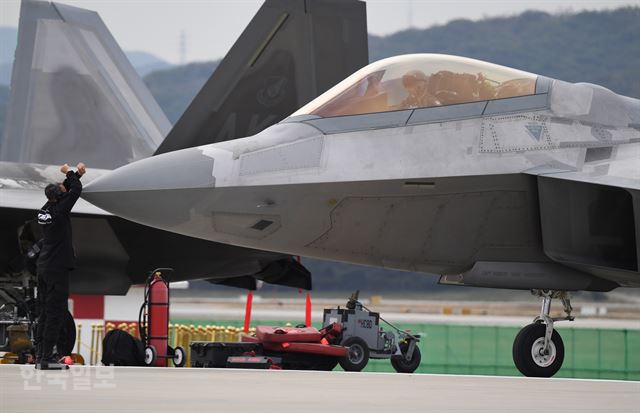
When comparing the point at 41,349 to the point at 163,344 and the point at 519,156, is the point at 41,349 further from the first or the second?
the point at 519,156

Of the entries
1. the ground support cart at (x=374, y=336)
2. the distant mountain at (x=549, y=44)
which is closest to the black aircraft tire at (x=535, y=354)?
the ground support cart at (x=374, y=336)

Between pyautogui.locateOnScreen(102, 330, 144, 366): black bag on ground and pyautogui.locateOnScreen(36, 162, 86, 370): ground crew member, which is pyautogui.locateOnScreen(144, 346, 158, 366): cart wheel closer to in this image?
pyautogui.locateOnScreen(102, 330, 144, 366): black bag on ground

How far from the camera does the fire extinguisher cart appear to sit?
10.7 metres

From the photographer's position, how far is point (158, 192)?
900 cm

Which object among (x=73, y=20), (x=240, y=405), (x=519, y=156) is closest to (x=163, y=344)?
(x=519, y=156)

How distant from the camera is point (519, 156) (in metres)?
9.34

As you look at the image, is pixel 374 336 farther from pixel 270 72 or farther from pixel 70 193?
pixel 70 193

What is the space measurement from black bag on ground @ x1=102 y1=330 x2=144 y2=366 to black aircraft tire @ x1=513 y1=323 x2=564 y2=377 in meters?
3.48

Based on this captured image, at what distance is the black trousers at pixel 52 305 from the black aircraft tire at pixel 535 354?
3.88 metres

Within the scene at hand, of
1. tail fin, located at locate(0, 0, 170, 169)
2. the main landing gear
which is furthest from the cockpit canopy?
tail fin, located at locate(0, 0, 170, 169)

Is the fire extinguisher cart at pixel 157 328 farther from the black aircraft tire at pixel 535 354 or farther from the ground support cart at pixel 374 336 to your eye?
the black aircraft tire at pixel 535 354

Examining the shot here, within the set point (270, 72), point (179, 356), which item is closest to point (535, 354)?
point (179, 356)

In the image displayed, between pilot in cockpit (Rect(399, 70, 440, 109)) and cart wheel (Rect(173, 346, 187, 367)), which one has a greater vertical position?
pilot in cockpit (Rect(399, 70, 440, 109))

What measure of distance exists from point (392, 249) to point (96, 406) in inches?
180
